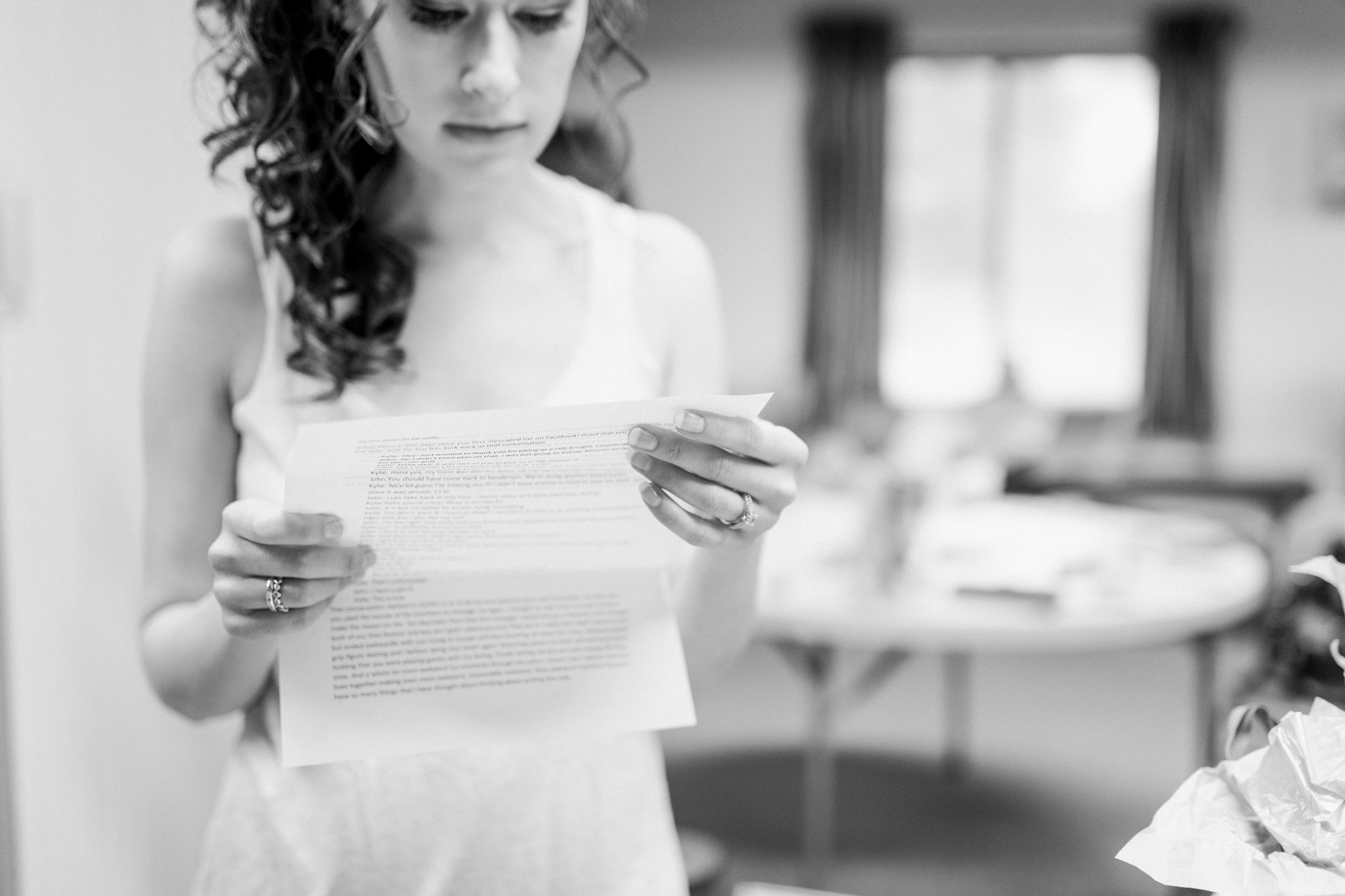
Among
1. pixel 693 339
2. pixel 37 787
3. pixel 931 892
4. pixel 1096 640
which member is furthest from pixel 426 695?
pixel 931 892

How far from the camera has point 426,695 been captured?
3.14ft

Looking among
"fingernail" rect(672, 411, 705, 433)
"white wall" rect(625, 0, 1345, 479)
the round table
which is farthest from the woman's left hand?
"white wall" rect(625, 0, 1345, 479)

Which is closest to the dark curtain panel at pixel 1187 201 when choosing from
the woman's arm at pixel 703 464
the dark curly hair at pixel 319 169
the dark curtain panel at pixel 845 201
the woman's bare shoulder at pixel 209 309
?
the dark curtain panel at pixel 845 201

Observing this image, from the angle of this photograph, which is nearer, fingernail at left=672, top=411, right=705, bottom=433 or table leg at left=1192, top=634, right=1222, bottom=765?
fingernail at left=672, top=411, right=705, bottom=433

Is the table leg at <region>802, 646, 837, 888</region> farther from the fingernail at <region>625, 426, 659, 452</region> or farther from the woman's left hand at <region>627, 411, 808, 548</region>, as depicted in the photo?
the fingernail at <region>625, 426, 659, 452</region>

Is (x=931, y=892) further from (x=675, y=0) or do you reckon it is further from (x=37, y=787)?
(x=675, y=0)

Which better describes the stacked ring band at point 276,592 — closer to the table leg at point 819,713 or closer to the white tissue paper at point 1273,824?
the white tissue paper at point 1273,824

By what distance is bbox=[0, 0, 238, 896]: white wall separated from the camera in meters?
1.18

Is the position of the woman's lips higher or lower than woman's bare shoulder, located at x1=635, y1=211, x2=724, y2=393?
higher

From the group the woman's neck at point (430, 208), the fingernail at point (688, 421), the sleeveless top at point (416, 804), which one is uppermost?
the woman's neck at point (430, 208)

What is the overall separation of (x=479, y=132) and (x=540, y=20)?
101 millimetres

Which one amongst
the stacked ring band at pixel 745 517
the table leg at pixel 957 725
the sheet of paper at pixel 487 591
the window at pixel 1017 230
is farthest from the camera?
the window at pixel 1017 230

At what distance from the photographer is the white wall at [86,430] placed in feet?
3.88

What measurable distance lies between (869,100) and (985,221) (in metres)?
0.99
